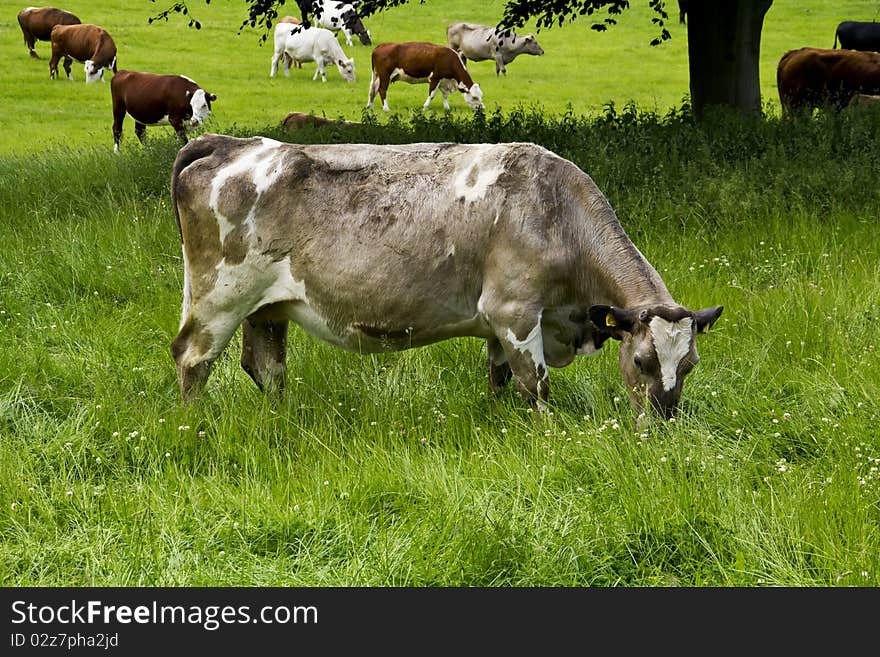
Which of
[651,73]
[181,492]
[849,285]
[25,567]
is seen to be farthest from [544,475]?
[651,73]

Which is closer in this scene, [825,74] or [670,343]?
[670,343]

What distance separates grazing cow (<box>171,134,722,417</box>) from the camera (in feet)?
20.6

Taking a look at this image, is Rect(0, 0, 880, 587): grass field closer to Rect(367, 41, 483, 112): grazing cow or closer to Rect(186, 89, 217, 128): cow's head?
Rect(186, 89, 217, 128): cow's head

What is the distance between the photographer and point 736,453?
5750mm

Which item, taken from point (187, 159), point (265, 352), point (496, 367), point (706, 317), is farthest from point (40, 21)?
point (706, 317)

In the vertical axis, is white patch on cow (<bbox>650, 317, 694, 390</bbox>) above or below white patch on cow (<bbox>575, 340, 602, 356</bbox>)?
above

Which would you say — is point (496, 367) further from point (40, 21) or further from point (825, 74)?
point (40, 21)

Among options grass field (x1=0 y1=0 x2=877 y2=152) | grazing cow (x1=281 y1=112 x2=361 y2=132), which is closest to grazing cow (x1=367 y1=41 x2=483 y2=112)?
grass field (x1=0 y1=0 x2=877 y2=152)

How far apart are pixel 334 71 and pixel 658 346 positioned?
27.5 m

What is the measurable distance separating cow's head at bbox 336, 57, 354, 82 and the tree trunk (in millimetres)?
17283

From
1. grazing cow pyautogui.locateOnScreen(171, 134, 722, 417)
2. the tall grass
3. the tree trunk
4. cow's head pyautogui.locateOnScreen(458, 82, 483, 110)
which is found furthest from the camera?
cow's head pyautogui.locateOnScreen(458, 82, 483, 110)

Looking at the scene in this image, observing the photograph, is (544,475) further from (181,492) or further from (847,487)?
(181,492)

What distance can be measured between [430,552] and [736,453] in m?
1.88

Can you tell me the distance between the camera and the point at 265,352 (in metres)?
7.23
